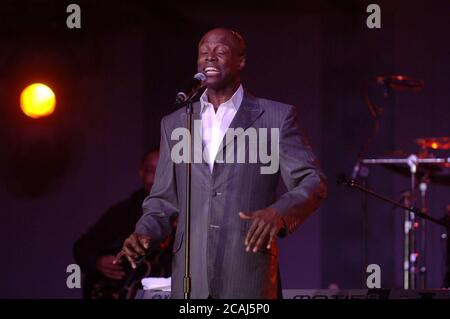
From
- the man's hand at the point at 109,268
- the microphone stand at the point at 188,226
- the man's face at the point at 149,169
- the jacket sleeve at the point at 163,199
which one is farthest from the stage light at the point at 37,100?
the microphone stand at the point at 188,226

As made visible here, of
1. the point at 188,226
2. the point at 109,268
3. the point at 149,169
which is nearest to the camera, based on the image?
the point at 188,226

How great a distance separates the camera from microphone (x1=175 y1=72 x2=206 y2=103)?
3553 millimetres

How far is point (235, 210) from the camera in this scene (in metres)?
3.70

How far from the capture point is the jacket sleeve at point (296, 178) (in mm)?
3484

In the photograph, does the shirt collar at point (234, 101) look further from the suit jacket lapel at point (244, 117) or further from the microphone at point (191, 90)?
the microphone at point (191, 90)

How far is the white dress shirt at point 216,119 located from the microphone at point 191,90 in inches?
9.7

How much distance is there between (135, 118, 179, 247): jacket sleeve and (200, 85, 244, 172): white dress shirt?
185mm

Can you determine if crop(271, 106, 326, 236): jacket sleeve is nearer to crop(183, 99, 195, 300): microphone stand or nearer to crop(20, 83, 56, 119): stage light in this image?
crop(183, 99, 195, 300): microphone stand

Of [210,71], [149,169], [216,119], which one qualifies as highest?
[210,71]

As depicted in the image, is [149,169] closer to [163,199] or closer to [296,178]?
[163,199]

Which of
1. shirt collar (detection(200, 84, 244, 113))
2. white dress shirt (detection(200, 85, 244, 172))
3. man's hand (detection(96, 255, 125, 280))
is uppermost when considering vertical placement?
shirt collar (detection(200, 84, 244, 113))

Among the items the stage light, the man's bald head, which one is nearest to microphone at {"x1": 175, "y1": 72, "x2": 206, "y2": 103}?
the man's bald head

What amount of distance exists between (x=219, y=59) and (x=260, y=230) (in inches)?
36.3

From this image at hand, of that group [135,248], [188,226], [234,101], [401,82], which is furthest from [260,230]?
[401,82]
